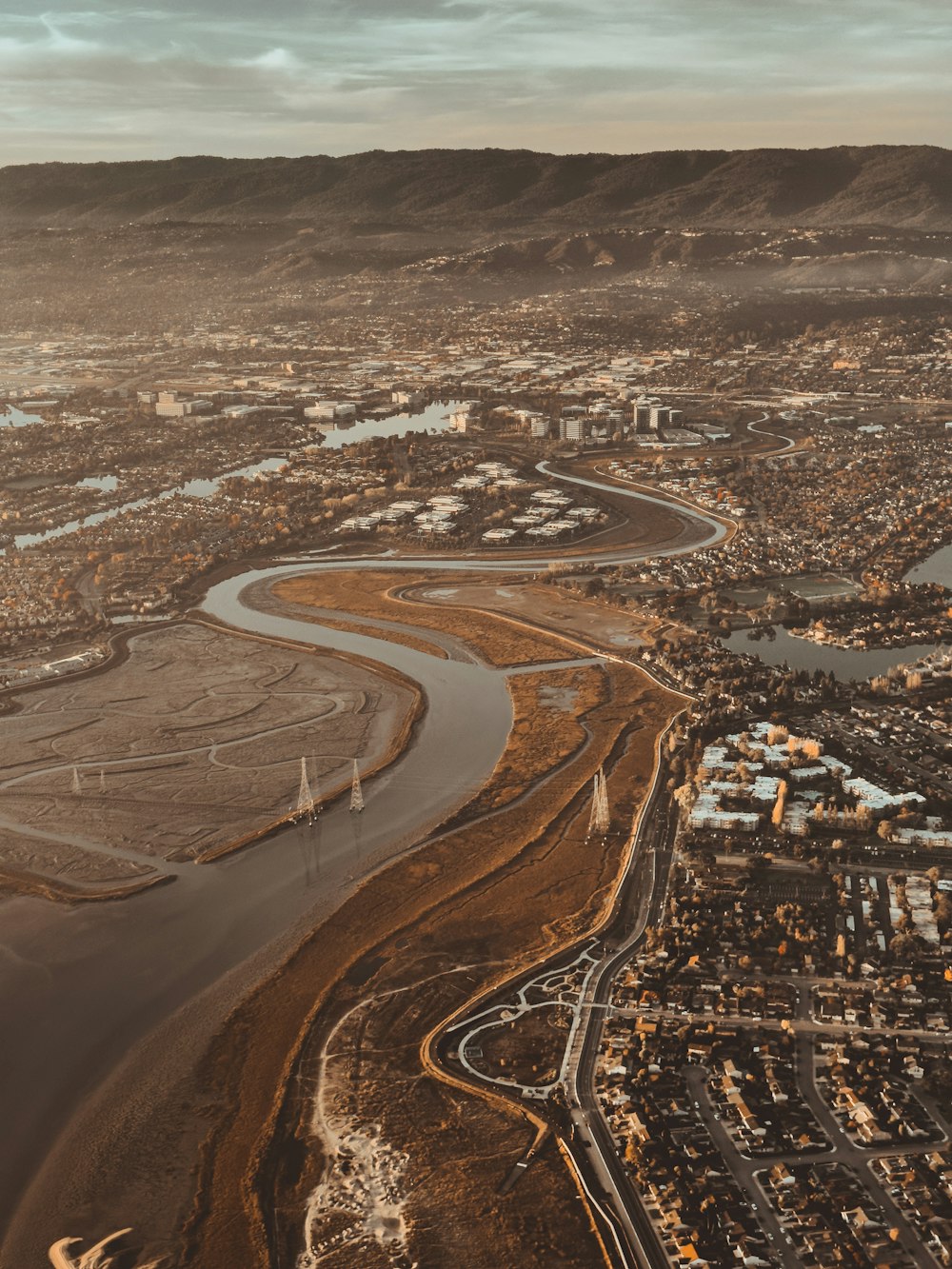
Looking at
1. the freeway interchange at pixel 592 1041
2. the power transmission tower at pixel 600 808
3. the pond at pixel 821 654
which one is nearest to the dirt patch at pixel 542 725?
the power transmission tower at pixel 600 808

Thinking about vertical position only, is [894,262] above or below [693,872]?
above

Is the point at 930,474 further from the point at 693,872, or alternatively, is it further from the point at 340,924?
the point at 340,924

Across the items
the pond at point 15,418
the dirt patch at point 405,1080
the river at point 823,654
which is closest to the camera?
the dirt patch at point 405,1080

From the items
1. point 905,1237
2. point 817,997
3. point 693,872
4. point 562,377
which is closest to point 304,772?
point 693,872

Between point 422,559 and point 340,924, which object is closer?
point 340,924

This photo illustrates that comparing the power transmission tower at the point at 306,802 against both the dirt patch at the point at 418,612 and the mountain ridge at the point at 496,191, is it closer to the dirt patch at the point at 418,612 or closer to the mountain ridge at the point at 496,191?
the dirt patch at the point at 418,612

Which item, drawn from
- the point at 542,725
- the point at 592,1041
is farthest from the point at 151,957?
the point at 542,725

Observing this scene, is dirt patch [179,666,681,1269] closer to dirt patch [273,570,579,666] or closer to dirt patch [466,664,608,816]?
dirt patch [466,664,608,816]

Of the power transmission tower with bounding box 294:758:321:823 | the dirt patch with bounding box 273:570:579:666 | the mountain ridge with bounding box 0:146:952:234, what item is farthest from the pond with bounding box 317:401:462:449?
the mountain ridge with bounding box 0:146:952:234
